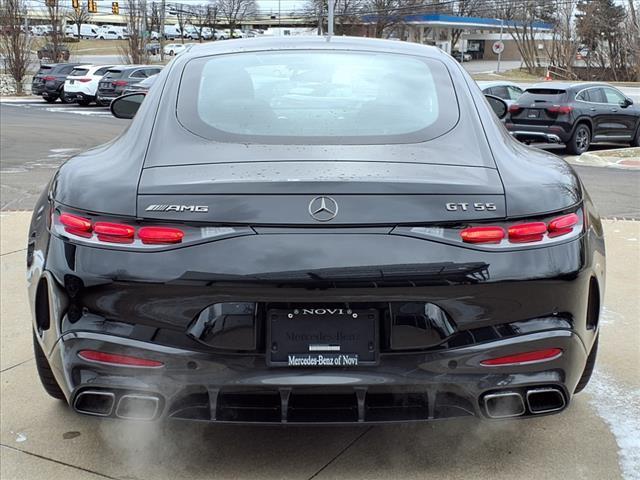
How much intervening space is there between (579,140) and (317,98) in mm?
13394

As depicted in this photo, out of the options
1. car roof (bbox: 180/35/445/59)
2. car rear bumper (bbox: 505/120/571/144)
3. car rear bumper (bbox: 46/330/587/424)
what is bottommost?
car rear bumper (bbox: 505/120/571/144)

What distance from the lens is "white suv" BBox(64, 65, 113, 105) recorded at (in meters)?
28.3

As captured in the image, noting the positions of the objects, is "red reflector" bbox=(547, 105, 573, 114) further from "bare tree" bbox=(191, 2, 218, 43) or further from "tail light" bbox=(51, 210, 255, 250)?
"bare tree" bbox=(191, 2, 218, 43)

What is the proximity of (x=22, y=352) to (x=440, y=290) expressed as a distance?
102 inches

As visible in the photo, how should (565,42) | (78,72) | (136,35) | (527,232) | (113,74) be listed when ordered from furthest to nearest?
(565,42) → (136,35) → (78,72) → (113,74) → (527,232)

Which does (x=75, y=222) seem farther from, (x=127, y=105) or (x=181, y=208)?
(x=127, y=105)

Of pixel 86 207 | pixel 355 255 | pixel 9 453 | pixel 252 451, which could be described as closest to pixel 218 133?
pixel 86 207

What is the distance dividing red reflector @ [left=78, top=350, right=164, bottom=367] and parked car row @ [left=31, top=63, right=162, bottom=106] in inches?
927

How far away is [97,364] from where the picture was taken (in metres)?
2.50

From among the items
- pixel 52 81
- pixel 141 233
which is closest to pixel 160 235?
pixel 141 233

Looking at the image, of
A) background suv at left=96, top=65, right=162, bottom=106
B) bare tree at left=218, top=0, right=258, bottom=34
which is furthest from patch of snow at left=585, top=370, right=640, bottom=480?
bare tree at left=218, top=0, right=258, bottom=34

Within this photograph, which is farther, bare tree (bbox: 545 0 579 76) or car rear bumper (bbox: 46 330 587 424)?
bare tree (bbox: 545 0 579 76)

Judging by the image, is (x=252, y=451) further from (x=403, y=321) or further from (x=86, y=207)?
(x=86, y=207)

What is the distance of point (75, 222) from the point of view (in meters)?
2.54
